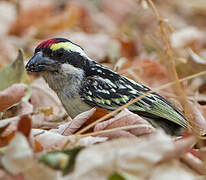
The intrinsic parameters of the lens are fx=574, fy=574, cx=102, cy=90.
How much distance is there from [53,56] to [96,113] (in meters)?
0.84

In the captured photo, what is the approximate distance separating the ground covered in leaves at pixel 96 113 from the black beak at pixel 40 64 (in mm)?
167

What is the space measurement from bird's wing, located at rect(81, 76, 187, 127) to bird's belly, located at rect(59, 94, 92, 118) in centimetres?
4

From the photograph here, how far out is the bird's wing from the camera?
433 cm

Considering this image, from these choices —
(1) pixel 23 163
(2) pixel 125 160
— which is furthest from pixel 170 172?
(1) pixel 23 163

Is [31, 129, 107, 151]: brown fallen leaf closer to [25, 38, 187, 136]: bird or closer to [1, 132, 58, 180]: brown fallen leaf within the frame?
[1, 132, 58, 180]: brown fallen leaf

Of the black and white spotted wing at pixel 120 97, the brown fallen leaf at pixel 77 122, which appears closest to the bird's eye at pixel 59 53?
the black and white spotted wing at pixel 120 97

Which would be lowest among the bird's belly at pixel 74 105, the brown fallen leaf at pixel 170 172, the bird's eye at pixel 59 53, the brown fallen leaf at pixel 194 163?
the bird's belly at pixel 74 105

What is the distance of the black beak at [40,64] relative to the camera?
440 centimetres

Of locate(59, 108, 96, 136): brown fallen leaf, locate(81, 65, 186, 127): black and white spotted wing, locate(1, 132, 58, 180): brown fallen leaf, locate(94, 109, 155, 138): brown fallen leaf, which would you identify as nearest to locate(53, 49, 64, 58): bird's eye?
locate(81, 65, 186, 127): black and white spotted wing

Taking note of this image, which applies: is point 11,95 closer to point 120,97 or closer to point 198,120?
point 120,97

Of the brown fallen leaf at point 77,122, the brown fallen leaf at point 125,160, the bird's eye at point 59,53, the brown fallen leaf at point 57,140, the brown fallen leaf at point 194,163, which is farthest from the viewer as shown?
the bird's eye at point 59,53

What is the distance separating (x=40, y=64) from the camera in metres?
4.41

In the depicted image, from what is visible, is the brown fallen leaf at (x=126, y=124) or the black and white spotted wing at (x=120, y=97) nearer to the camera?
the brown fallen leaf at (x=126, y=124)

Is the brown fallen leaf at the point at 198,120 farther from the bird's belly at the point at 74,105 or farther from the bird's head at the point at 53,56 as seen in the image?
the bird's head at the point at 53,56
